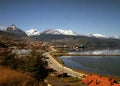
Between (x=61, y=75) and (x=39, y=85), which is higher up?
(x=39, y=85)

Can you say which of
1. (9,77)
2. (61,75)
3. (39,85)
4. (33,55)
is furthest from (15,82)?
(61,75)

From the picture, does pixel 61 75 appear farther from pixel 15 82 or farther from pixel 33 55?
pixel 15 82

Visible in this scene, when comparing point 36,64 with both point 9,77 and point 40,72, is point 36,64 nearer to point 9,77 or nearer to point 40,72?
point 40,72

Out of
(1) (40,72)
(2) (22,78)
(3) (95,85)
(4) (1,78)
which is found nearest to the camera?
(4) (1,78)

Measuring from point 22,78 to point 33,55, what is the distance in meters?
30.3

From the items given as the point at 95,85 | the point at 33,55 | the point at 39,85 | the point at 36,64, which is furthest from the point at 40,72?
the point at 39,85

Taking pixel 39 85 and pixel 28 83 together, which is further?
pixel 39 85

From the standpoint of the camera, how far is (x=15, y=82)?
4.72 meters

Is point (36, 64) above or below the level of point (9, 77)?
below

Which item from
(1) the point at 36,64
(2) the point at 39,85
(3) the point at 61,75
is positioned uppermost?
(2) the point at 39,85

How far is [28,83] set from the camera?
15.9 feet

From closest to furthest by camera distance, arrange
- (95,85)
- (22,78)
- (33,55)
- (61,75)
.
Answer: (22,78) < (95,85) < (33,55) < (61,75)

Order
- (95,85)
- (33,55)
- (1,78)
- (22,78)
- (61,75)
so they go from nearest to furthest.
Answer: (1,78) → (22,78) → (95,85) → (33,55) → (61,75)

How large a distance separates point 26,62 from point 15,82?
27.6 metres
